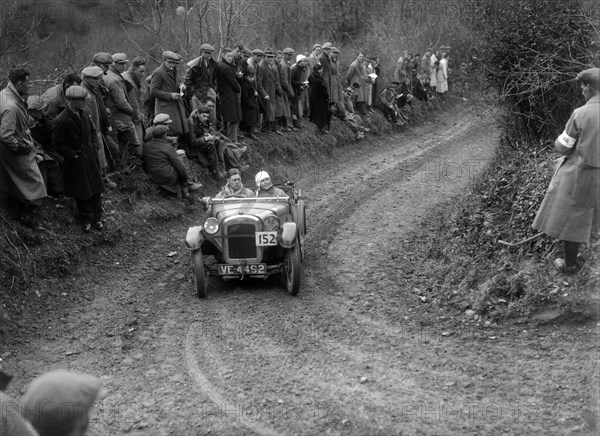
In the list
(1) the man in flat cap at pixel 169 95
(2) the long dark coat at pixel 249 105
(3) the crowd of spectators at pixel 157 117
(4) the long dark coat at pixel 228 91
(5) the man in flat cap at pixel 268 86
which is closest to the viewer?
(3) the crowd of spectators at pixel 157 117

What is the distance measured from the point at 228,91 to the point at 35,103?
4907 millimetres

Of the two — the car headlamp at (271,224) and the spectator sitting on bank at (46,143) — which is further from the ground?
the spectator sitting on bank at (46,143)

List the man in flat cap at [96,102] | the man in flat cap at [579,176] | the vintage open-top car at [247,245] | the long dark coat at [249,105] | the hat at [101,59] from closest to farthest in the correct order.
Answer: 1. the man in flat cap at [579,176]
2. the vintage open-top car at [247,245]
3. the man in flat cap at [96,102]
4. the hat at [101,59]
5. the long dark coat at [249,105]

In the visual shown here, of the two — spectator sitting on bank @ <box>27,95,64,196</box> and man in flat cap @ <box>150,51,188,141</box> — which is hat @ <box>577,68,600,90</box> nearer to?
spectator sitting on bank @ <box>27,95,64,196</box>

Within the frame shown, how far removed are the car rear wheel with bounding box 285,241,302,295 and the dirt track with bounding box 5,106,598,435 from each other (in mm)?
172

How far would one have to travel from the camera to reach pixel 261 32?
30.8 m

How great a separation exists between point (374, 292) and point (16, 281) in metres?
4.40

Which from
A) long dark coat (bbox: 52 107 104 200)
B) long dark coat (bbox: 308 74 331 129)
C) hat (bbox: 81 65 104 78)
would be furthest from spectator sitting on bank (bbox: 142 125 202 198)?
long dark coat (bbox: 308 74 331 129)

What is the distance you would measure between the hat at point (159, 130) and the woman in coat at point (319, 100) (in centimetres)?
662

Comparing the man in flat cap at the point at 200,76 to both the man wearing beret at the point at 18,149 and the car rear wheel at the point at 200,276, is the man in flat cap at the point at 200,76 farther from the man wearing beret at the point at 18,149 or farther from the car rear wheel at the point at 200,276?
the car rear wheel at the point at 200,276

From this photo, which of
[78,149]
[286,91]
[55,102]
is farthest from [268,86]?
[78,149]

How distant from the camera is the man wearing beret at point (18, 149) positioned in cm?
884

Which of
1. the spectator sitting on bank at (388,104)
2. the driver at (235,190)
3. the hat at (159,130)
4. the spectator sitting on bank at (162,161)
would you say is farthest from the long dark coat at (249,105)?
the spectator sitting on bank at (388,104)

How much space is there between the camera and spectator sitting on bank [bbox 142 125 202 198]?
1220cm
